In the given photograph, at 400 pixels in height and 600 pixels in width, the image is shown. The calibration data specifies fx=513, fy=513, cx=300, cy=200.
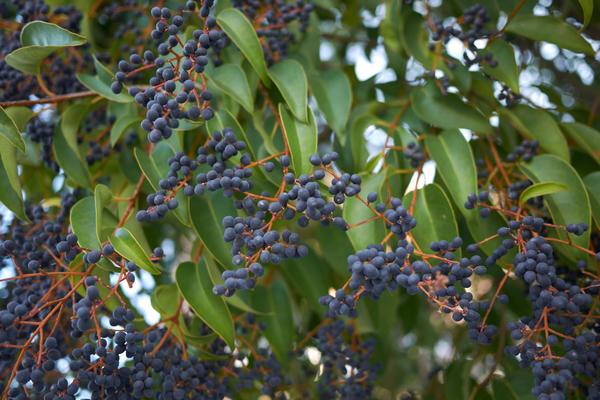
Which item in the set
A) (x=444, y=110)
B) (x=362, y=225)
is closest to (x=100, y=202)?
(x=362, y=225)

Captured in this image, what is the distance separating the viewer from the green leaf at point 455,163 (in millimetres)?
897

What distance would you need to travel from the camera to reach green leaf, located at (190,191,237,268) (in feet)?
2.84

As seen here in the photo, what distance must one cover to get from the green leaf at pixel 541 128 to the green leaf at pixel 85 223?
812 millimetres

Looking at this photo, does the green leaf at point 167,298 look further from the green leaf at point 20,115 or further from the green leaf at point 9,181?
the green leaf at point 20,115

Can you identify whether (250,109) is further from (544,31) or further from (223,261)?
(544,31)

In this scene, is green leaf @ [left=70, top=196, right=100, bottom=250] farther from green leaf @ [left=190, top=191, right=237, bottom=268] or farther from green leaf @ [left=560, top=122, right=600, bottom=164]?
green leaf @ [left=560, top=122, right=600, bottom=164]

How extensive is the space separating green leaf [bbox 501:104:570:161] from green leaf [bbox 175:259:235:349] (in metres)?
0.68

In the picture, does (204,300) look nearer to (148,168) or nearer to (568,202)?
(148,168)

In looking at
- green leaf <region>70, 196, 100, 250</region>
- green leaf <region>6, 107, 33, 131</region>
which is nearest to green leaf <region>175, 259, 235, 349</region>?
green leaf <region>70, 196, 100, 250</region>

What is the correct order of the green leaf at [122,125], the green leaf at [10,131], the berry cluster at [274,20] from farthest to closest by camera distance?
the berry cluster at [274,20] → the green leaf at [122,125] → the green leaf at [10,131]

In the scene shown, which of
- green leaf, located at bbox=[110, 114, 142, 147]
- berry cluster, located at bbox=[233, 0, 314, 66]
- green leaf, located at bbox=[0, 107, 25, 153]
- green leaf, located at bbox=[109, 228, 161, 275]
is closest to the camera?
→ green leaf, located at bbox=[109, 228, 161, 275]

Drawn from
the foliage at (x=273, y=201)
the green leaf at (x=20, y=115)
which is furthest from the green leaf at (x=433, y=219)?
the green leaf at (x=20, y=115)

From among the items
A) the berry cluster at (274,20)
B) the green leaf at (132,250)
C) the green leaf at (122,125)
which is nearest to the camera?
the green leaf at (132,250)

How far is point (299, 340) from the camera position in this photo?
131 centimetres
